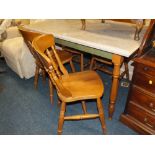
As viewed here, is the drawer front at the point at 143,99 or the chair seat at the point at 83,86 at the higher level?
the chair seat at the point at 83,86

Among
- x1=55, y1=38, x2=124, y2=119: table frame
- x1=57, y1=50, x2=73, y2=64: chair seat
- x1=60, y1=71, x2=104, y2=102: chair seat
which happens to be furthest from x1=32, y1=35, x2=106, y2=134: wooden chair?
x1=57, y1=50, x2=73, y2=64: chair seat

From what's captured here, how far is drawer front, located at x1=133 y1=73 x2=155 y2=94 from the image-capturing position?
1.21 m

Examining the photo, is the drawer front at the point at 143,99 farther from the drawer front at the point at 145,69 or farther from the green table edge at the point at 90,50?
the green table edge at the point at 90,50

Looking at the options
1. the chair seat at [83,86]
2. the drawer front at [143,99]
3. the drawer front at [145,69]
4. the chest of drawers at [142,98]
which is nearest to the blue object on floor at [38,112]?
the chest of drawers at [142,98]

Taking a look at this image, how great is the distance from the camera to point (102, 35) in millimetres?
1524

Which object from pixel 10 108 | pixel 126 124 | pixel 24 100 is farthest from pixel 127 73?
pixel 10 108

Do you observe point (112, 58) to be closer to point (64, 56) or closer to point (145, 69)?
point (145, 69)

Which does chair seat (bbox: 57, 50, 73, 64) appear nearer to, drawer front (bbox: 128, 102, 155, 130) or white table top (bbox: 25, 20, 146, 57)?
white table top (bbox: 25, 20, 146, 57)

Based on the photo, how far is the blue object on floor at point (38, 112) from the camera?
1587 mm

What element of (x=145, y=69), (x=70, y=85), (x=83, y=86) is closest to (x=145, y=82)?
(x=145, y=69)

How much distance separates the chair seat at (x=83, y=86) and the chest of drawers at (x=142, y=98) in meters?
0.29

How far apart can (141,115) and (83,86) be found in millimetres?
564

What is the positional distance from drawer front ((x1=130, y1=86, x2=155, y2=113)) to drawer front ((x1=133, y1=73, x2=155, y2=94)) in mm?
61
